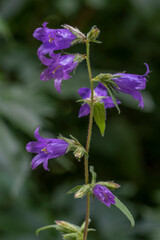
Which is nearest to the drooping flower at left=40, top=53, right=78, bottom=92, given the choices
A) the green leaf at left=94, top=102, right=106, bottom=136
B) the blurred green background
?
the green leaf at left=94, top=102, right=106, bottom=136

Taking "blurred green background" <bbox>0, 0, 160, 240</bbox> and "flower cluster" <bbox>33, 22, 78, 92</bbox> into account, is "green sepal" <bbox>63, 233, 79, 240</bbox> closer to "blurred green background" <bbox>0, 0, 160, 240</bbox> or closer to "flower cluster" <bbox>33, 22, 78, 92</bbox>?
"flower cluster" <bbox>33, 22, 78, 92</bbox>

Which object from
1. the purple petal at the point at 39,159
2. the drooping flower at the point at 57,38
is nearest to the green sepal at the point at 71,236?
the purple petal at the point at 39,159

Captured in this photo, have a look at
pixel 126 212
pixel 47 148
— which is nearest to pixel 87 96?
pixel 47 148

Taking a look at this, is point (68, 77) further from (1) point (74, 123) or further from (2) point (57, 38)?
(1) point (74, 123)

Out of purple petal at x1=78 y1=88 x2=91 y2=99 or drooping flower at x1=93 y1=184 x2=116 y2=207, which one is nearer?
drooping flower at x1=93 y1=184 x2=116 y2=207

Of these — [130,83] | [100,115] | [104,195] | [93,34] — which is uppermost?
[93,34]
